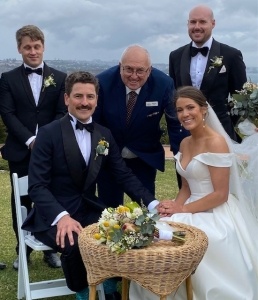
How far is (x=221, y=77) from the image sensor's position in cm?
615

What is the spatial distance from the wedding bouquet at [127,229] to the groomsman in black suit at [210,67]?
102 inches

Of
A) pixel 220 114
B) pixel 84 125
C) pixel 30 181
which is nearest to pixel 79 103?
pixel 84 125

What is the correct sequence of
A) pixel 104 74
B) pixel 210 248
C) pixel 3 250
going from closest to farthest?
1. pixel 210 248
2. pixel 104 74
3. pixel 3 250

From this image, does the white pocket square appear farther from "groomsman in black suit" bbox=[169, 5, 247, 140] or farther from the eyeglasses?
the eyeglasses

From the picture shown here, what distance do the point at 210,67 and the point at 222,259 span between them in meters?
2.37

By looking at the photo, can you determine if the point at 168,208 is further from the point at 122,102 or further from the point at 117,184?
the point at 122,102

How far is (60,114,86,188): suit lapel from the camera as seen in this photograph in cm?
462

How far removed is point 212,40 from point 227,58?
25 cm

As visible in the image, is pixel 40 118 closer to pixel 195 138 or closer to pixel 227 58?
pixel 195 138

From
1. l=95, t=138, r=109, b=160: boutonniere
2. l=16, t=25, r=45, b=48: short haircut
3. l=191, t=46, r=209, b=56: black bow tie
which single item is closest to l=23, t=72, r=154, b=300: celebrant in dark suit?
l=95, t=138, r=109, b=160: boutonniere

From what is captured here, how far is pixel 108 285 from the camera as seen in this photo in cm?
495

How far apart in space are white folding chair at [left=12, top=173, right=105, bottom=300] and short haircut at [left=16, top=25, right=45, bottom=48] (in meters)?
1.44

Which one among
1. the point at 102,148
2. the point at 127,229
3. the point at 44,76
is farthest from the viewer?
the point at 44,76

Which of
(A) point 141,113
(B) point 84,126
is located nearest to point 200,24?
(A) point 141,113
